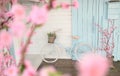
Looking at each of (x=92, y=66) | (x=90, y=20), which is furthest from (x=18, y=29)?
(x=90, y=20)

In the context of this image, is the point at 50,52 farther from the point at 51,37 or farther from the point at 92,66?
the point at 92,66

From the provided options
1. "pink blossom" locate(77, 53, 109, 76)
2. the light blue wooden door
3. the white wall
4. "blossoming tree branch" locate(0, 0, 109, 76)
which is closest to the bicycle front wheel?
the white wall

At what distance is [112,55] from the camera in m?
4.32

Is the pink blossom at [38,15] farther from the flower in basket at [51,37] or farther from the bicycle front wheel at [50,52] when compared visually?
the bicycle front wheel at [50,52]

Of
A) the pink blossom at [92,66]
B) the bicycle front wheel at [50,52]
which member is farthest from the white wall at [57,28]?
the pink blossom at [92,66]

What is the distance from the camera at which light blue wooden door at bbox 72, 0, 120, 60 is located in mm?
4227

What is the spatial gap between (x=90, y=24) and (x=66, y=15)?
1.59ft

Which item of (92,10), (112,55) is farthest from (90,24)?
(112,55)

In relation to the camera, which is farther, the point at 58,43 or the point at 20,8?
the point at 58,43

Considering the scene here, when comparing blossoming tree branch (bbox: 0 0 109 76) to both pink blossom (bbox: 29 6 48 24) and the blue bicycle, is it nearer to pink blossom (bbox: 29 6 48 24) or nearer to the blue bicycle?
pink blossom (bbox: 29 6 48 24)

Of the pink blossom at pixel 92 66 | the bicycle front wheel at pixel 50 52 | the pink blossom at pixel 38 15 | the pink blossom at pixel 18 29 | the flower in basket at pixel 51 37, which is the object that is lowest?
the bicycle front wheel at pixel 50 52

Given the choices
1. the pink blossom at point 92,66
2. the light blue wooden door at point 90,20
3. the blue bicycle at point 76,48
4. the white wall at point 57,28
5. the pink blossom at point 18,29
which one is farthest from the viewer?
the blue bicycle at point 76,48

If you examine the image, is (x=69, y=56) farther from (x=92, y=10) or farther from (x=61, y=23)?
(x=92, y=10)

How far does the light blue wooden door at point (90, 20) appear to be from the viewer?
13.9 ft
